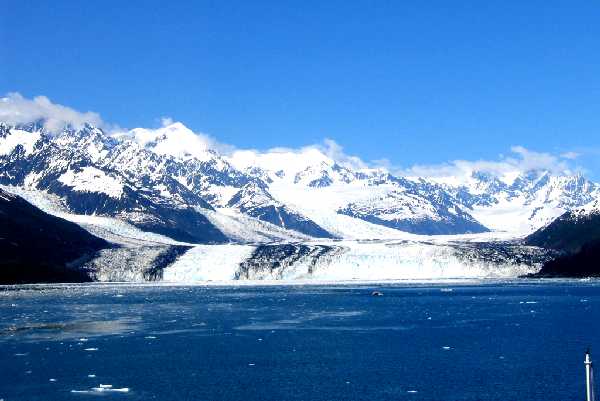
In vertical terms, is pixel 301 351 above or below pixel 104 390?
above

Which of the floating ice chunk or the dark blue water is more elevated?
the dark blue water

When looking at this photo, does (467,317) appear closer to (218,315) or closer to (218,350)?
(218,315)

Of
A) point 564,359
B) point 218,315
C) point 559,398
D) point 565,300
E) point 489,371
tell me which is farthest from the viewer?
point 565,300

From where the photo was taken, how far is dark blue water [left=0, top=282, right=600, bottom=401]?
64625mm

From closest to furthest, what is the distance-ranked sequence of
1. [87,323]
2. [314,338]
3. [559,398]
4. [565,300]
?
[559,398], [314,338], [87,323], [565,300]

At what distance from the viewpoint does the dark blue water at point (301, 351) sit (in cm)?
6462

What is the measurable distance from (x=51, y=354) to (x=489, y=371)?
40.2 metres

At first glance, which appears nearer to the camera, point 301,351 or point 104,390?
point 104,390

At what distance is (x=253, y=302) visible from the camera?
158625mm

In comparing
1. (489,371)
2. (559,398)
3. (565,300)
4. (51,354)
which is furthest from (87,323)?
(565,300)

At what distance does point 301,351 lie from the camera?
84875mm

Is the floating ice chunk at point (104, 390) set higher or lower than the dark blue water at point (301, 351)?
lower

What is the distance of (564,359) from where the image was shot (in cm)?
7588

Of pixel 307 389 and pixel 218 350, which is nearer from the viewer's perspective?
pixel 307 389
